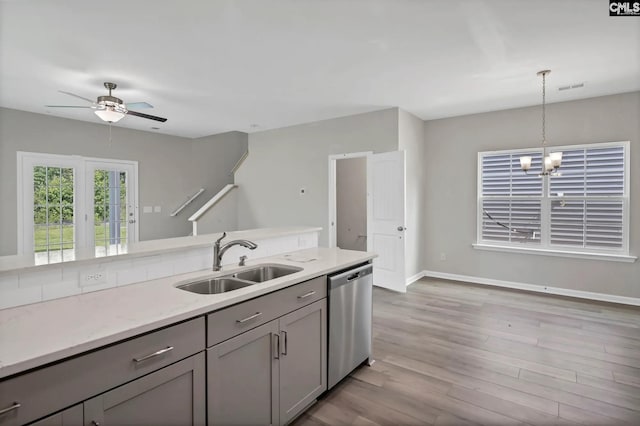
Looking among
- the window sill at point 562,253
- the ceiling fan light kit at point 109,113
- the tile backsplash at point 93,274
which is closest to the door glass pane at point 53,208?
the ceiling fan light kit at point 109,113

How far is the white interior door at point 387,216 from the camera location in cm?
474

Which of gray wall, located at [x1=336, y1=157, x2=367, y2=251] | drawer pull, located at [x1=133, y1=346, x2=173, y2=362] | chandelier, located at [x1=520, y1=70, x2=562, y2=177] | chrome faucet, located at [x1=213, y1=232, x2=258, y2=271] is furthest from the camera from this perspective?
gray wall, located at [x1=336, y1=157, x2=367, y2=251]

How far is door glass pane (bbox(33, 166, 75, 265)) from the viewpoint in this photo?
5.40m

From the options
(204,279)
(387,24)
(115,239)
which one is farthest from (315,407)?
(115,239)

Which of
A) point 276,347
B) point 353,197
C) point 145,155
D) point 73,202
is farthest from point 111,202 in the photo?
point 276,347

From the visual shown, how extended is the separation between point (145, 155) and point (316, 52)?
514 cm

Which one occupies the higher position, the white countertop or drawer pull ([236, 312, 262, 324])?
the white countertop

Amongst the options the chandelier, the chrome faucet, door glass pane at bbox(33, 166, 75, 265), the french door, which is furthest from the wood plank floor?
door glass pane at bbox(33, 166, 75, 265)

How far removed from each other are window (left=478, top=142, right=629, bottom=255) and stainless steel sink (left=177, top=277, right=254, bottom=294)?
156 inches

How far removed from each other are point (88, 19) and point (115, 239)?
493cm

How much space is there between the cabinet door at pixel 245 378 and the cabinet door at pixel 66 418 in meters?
0.47

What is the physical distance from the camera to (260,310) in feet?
5.49

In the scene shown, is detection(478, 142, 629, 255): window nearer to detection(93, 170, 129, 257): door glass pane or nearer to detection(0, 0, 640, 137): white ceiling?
detection(0, 0, 640, 137): white ceiling

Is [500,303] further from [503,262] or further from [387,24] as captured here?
[387,24]
